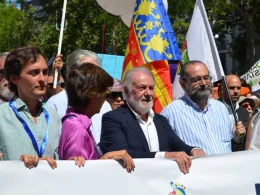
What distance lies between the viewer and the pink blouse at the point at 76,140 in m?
3.92

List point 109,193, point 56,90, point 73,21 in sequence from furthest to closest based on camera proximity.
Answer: point 73,21, point 56,90, point 109,193

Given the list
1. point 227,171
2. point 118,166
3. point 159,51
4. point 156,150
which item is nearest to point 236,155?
point 227,171

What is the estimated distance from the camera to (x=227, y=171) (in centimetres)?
420

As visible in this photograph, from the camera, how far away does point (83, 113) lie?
13.5 ft

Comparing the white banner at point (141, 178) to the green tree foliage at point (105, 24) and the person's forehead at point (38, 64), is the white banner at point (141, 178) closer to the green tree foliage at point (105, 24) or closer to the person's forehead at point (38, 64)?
the person's forehead at point (38, 64)

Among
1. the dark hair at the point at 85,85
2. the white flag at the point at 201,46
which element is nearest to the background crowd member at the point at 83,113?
the dark hair at the point at 85,85

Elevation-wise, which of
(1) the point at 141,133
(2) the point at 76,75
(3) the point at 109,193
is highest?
(2) the point at 76,75

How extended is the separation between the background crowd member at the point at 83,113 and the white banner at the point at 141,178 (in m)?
0.10

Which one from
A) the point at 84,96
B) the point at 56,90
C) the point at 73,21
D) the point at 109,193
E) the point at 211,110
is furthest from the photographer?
the point at 73,21

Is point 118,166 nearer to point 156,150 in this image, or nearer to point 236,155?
point 156,150

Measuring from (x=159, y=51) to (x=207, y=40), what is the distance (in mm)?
600

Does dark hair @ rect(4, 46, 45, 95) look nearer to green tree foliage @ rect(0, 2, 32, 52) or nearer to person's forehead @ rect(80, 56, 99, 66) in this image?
person's forehead @ rect(80, 56, 99, 66)

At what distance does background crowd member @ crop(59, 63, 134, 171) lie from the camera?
154 inches

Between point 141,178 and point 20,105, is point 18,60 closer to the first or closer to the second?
point 20,105
